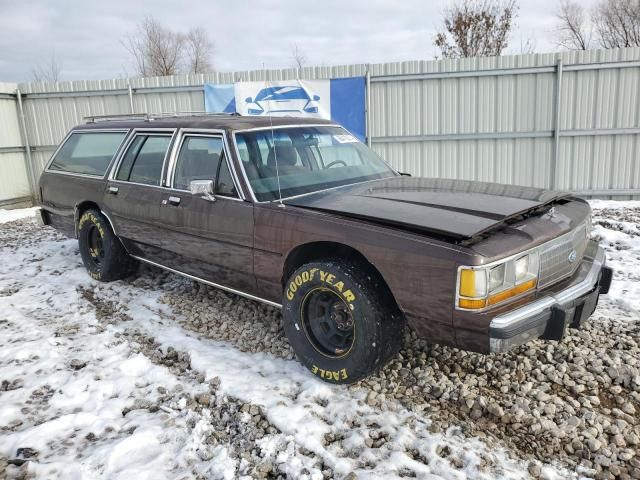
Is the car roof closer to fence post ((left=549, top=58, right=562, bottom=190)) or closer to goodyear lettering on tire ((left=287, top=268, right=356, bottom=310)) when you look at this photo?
goodyear lettering on tire ((left=287, top=268, right=356, bottom=310))

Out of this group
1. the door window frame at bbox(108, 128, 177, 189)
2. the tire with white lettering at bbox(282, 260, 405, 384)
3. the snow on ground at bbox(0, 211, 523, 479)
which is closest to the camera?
the snow on ground at bbox(0, 211, 523, 479)

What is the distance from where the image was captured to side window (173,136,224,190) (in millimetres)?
4059

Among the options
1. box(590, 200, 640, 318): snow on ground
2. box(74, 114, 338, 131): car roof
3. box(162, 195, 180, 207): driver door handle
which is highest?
box(74, 114, 338, 131): car roof

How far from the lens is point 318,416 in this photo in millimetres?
3033

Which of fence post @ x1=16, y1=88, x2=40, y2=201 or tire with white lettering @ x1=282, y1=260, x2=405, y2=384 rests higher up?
fence post @ x1=16, y1=88, x2=40, y2=201

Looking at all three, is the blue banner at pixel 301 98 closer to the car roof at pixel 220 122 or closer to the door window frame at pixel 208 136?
the car roof at pixel 220 122

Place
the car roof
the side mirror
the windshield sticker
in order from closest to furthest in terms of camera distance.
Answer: the side mirror → the car roof → the windshield sticker

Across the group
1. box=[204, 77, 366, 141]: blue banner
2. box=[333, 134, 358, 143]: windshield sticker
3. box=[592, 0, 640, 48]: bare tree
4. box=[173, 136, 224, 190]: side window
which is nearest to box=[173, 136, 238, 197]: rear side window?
→ box=[173, 136, 224, 190]: side window

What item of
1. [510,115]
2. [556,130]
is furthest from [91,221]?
[556,130]

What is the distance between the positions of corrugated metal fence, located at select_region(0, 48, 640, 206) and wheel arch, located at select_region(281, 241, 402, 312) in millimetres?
7346

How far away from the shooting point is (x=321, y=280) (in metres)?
3.22

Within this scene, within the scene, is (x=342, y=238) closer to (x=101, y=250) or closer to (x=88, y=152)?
(x=101, y=250)

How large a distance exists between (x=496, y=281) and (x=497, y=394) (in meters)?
0.85

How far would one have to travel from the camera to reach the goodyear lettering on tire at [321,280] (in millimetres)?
3105
